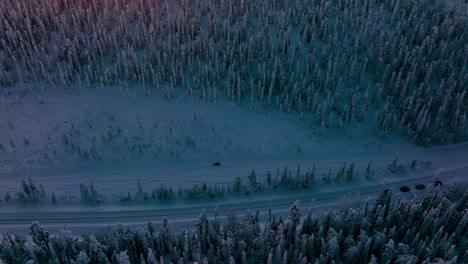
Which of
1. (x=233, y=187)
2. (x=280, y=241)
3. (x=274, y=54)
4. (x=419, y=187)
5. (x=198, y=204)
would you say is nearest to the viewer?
(x=280, y=241)

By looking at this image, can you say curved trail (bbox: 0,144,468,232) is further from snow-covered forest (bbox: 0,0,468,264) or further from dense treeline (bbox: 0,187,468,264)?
dense treeline (bbox: 0,187,468,264)

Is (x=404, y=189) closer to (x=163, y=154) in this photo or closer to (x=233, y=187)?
(x=233, y=187)

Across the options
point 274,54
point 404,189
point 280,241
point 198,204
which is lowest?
point 198,204

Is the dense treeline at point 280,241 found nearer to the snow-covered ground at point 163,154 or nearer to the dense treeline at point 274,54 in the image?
the snow-covered ground at point 163,154

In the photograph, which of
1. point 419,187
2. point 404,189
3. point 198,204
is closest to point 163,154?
point 198,204

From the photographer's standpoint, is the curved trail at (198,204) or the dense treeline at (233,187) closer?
the curved trail at (198,204)

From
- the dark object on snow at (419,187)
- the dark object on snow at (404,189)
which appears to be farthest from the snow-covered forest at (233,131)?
the dark object on snow at (419,187)

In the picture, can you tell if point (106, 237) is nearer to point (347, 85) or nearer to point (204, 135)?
point (204, 135)
